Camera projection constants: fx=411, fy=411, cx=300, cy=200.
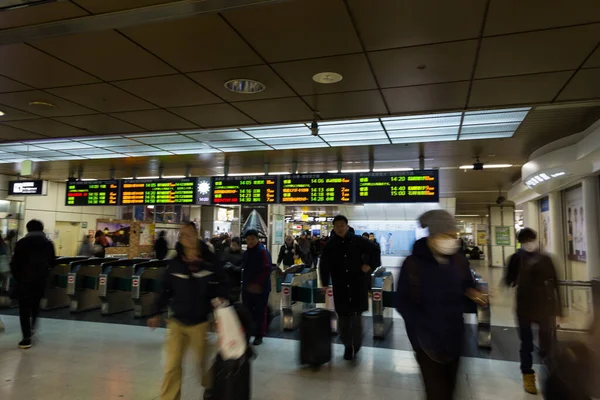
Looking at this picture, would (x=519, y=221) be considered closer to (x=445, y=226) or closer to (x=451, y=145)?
(x=451, y=145)

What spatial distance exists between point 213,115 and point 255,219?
11929 millimetres

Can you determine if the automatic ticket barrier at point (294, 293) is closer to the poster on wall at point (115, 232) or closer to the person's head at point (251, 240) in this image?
the person's head at point (251, 240)

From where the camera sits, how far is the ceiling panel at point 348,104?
5342 millimetres

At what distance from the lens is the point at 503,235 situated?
2400cm

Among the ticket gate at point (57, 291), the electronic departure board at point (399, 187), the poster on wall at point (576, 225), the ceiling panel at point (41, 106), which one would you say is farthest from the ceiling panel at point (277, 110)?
the poster on wall at point (576, 225)

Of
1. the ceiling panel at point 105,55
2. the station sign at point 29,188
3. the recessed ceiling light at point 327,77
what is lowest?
the station sign at point 29,188

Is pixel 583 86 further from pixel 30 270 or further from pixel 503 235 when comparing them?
pixel 503 235

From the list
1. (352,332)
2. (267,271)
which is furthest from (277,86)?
(352,332)

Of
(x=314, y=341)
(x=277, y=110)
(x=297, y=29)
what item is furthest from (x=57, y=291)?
(x=297, y=29)

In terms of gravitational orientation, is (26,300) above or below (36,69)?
below

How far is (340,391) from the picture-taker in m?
4.14

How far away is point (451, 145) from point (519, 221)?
2139 cm

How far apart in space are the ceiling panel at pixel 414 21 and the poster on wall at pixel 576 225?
23.1ft

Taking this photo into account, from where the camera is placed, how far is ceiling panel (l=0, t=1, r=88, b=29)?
3.35 m
